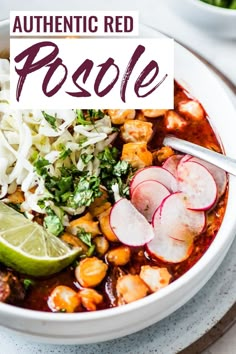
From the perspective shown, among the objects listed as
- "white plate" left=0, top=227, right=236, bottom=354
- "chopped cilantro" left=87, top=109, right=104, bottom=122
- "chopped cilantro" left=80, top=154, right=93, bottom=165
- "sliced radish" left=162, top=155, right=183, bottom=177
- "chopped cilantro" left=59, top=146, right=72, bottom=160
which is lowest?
"white plate" left=0, top=227, right=236, bottom=354

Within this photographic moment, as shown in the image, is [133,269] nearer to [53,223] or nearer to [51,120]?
[53,223]

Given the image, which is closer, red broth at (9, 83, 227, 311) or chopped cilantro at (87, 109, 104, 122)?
red broth at (9, 83, 227, 311)

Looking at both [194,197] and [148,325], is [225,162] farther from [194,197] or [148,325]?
[148,325]

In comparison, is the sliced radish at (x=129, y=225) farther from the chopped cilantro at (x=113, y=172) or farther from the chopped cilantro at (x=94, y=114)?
the chopped cilantro at (x=94, y=114)

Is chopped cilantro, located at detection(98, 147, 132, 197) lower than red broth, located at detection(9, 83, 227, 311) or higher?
higher

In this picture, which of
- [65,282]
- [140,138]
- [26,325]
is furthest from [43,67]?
[26,325]

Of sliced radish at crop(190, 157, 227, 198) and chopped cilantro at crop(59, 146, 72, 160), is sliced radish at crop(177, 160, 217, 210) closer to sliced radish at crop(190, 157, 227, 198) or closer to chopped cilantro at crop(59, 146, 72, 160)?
sliced radish at crop(190, 157, 227, 198)

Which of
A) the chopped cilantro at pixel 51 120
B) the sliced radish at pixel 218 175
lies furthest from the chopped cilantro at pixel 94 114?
the sliced radish at pixel 218 175

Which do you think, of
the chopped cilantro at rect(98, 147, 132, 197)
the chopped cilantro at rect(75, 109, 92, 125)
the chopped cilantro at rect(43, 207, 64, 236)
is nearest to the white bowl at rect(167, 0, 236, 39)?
the chopped cilantro at rect(75, 109, 92, 125)
